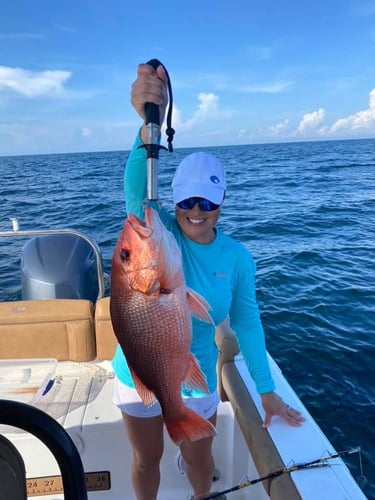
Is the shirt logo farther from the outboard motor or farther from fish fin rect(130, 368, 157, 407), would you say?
the outboard motor

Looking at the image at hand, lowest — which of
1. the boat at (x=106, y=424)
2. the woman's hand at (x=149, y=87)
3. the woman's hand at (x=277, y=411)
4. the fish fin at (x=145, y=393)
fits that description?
the boat at (x=106, y=424)

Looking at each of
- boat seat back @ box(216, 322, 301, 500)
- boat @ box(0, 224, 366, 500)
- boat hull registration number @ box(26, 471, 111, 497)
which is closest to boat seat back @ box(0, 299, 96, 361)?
boat @ box(0, 224, 366, 500)

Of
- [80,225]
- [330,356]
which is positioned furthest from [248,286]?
[80,225]

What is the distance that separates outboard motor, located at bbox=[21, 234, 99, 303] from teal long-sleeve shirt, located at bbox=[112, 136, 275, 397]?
2348 millimetres

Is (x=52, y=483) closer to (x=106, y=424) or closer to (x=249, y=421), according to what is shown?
(x=106, y=424)

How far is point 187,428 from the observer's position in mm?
1562

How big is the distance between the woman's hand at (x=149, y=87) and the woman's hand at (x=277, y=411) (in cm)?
153

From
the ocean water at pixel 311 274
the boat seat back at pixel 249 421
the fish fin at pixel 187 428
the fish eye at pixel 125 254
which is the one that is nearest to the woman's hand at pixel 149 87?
the fish eye at pixel 125 254

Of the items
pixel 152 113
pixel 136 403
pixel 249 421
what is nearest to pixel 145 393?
pixel 136 403

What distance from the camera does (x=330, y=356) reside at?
5.96m

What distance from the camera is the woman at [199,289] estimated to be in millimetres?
1791

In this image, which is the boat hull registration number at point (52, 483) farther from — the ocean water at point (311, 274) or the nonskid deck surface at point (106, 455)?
the ocean water at point (311, 274)

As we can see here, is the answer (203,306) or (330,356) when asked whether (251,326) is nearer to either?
(203,306)

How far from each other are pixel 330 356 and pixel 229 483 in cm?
363
